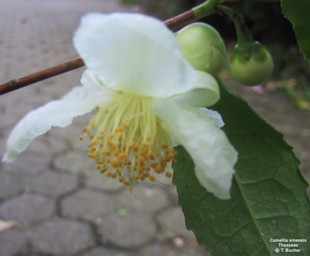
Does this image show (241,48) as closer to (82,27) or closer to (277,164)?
(277,164)

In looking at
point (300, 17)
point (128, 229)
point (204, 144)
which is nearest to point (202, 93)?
point (204, 144)

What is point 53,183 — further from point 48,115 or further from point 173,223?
point 48,115

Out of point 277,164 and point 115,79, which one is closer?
point 115,79

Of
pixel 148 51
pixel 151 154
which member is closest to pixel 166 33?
pixel 148 51

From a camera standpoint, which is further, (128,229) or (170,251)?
(128,229)

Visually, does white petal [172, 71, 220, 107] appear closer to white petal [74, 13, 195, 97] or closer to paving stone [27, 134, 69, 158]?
white petal [74, 13, 195, 97]

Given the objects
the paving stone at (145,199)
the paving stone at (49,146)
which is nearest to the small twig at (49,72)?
the paving stone at (145,199)
